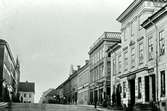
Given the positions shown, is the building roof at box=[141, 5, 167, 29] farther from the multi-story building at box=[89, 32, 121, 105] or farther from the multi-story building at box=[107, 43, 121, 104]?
the multi-story building at box=[89, 32, 121, 105]

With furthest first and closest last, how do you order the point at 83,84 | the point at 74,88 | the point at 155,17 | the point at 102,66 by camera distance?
the point at 74,88
the point at 83,84
the point at 102,66
the point at 155,17

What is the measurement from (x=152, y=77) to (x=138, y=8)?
828 cm

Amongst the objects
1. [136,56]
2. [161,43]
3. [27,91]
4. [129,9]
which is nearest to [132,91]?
[136,56]

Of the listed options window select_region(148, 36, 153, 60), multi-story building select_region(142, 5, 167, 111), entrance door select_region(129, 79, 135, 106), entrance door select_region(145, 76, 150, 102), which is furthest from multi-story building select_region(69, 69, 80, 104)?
multi-story building select_region(142, 5, 167, 111)

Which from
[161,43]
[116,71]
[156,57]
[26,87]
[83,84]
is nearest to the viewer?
[161,43]

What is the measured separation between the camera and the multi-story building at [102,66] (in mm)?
60219

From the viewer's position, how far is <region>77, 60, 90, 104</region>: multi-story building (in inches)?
3216

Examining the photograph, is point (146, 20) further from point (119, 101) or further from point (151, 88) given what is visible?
point (119, 101)

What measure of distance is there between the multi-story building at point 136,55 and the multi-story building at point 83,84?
3620 cm

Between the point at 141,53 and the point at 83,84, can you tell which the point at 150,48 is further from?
the point at 83,84

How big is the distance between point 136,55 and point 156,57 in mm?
5611

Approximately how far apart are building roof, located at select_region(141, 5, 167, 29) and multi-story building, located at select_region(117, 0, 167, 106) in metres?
1.33

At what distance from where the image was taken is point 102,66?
63594mm

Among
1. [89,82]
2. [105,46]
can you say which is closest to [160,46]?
[105,46]
